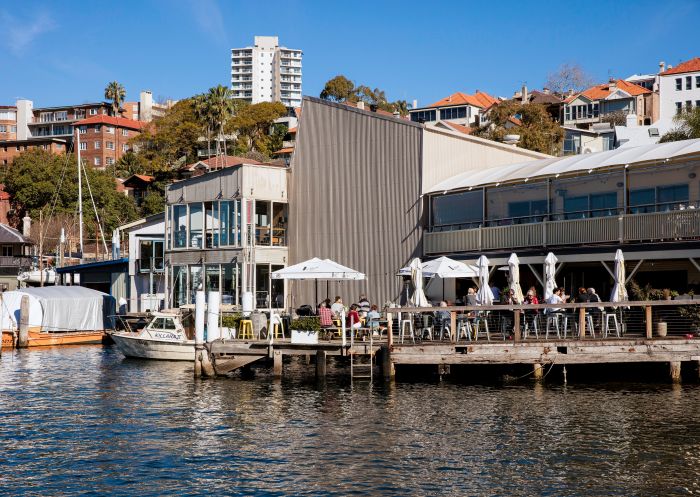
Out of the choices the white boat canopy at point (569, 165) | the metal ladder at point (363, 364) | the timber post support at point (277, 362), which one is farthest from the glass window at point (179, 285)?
the metal ladder at point (363, 364)

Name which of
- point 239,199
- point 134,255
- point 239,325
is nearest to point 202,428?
point 239,325

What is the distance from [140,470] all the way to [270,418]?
5.96 meters

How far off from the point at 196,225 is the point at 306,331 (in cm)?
1828

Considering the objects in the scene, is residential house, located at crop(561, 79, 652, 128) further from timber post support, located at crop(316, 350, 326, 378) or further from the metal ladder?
timber post support, located at crop(316, 350, 326, 378)

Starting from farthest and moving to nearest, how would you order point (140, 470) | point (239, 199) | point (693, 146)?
point (239, 199) < point (693, 146) < point (140, 470)

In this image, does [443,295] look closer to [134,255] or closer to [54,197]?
[134,255]

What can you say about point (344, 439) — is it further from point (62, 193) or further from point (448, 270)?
point (62, 193)

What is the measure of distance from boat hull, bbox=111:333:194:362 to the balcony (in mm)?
11222

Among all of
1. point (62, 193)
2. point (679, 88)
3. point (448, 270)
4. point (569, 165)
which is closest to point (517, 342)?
point (448, 270)

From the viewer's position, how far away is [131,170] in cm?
12006

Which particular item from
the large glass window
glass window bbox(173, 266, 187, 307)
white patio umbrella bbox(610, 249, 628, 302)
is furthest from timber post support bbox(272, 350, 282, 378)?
glass window bbox(173, 266, 187, 307)

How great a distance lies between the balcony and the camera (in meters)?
32.1

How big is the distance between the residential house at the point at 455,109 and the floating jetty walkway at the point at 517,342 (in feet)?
305

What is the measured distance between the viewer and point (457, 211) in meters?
39.9
